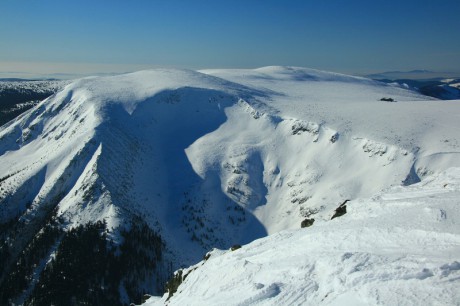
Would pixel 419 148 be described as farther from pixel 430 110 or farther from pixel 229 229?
pixel 229 229

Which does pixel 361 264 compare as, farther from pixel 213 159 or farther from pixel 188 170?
pixel 213 159

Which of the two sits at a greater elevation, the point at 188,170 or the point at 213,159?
the point at 213,159

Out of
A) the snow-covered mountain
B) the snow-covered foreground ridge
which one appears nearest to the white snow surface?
the snow-covered mountain

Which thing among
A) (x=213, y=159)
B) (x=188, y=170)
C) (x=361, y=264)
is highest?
(x=361, y=264)

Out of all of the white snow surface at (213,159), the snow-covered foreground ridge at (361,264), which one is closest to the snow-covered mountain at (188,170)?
the white snow surface at (213,159)

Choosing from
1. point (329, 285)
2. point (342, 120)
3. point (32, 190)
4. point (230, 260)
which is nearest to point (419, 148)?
point (342, 120)

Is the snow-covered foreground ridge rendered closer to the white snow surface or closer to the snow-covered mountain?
the snow-covered mountain

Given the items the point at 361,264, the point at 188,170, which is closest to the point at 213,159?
the point at 188,170
